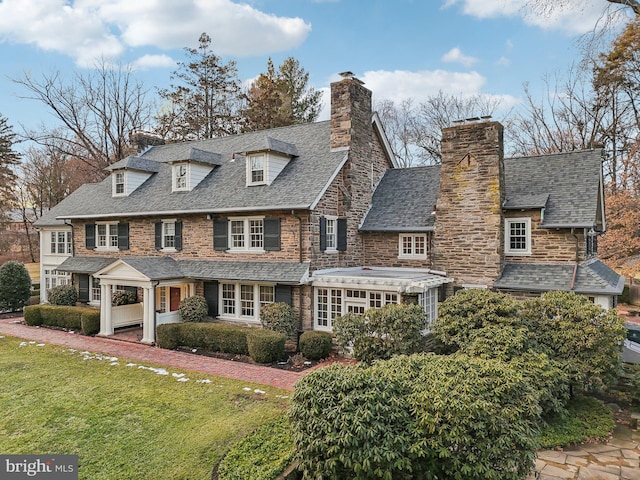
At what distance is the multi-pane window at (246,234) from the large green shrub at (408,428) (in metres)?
10.1

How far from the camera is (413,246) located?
16.2 metres

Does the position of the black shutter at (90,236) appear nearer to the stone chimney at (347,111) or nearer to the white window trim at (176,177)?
the white window trim at (176,177)

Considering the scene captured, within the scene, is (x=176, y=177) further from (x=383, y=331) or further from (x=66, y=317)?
(x=383, y=331)

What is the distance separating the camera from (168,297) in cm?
1789

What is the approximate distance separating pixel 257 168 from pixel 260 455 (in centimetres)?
1194

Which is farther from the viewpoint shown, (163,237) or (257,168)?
(163,237)

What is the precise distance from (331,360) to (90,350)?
8.44 meters

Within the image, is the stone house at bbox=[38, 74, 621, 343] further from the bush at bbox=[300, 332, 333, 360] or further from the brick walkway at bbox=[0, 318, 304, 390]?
the bush at bbox=[300, 332, 333, 360]

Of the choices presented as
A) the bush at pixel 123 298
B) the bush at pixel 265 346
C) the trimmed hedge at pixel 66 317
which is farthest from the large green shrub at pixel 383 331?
the bush at pixel 123 298

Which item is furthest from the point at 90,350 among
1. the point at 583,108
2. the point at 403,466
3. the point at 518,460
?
the point at 583,108

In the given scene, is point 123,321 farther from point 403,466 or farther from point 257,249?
point 403,466

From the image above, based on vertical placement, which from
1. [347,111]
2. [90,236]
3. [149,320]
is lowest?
[149,320]

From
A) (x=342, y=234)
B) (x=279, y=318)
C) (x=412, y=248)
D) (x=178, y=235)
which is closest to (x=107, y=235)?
(x=178, y=235)

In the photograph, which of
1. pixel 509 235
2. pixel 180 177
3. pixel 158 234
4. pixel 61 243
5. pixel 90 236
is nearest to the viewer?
pixel 509 235
